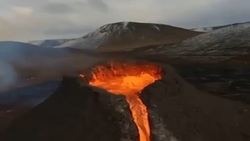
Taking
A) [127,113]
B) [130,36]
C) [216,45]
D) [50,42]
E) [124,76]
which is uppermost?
[124,76]

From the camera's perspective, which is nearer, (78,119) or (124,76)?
(78,119)

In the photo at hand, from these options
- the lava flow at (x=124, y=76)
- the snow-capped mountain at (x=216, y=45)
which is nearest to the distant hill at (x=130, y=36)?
the snow-capped mountain at (x=216, y=45)

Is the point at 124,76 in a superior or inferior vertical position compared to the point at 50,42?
superior

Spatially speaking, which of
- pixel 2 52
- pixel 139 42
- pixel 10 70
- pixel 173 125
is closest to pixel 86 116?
pixel 173 125

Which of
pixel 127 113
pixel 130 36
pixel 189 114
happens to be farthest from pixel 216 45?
pixel 127 113

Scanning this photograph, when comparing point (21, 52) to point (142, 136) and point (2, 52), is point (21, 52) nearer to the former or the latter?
point (2, 52)

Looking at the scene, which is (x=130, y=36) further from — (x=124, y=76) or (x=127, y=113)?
(x=127, y=113)
